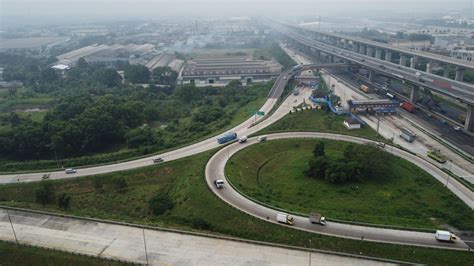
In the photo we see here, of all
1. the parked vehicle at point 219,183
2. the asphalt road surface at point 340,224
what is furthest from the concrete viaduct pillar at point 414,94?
the parked vehicle at point 219,183

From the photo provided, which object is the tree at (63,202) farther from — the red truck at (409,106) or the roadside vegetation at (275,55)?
the roadside vegetation at (275,55)

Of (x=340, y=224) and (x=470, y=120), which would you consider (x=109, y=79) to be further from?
(x=470, y=120)

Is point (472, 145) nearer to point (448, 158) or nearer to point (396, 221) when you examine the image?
point (448, 158)

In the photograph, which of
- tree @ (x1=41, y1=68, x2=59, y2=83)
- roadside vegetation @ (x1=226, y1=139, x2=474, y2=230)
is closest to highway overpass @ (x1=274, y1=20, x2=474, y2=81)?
roadside vegetation @ (x1=226, y1=139, x2=474, y2=230)

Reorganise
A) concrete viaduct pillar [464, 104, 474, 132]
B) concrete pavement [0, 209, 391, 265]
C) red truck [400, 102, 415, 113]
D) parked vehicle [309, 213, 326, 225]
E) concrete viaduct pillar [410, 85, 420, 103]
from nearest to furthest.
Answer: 1. concrete pavement [0, 209, 391, 265]
2. parked vehicle [309, 213, 326, 225]
3. concrete viaduct pillar [464, 104, 474, 132]
4. red truck [400, 102, 415, 113]
5. concrete viaduct pillar [410, 85, 420, 103]

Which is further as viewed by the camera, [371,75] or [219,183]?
[371,75]

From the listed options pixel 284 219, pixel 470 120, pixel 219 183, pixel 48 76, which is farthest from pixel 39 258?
pixel 48 76

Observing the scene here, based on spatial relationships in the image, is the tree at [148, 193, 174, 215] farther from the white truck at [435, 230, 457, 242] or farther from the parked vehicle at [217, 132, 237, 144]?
the white truck at [435, 230, 457, 242]
